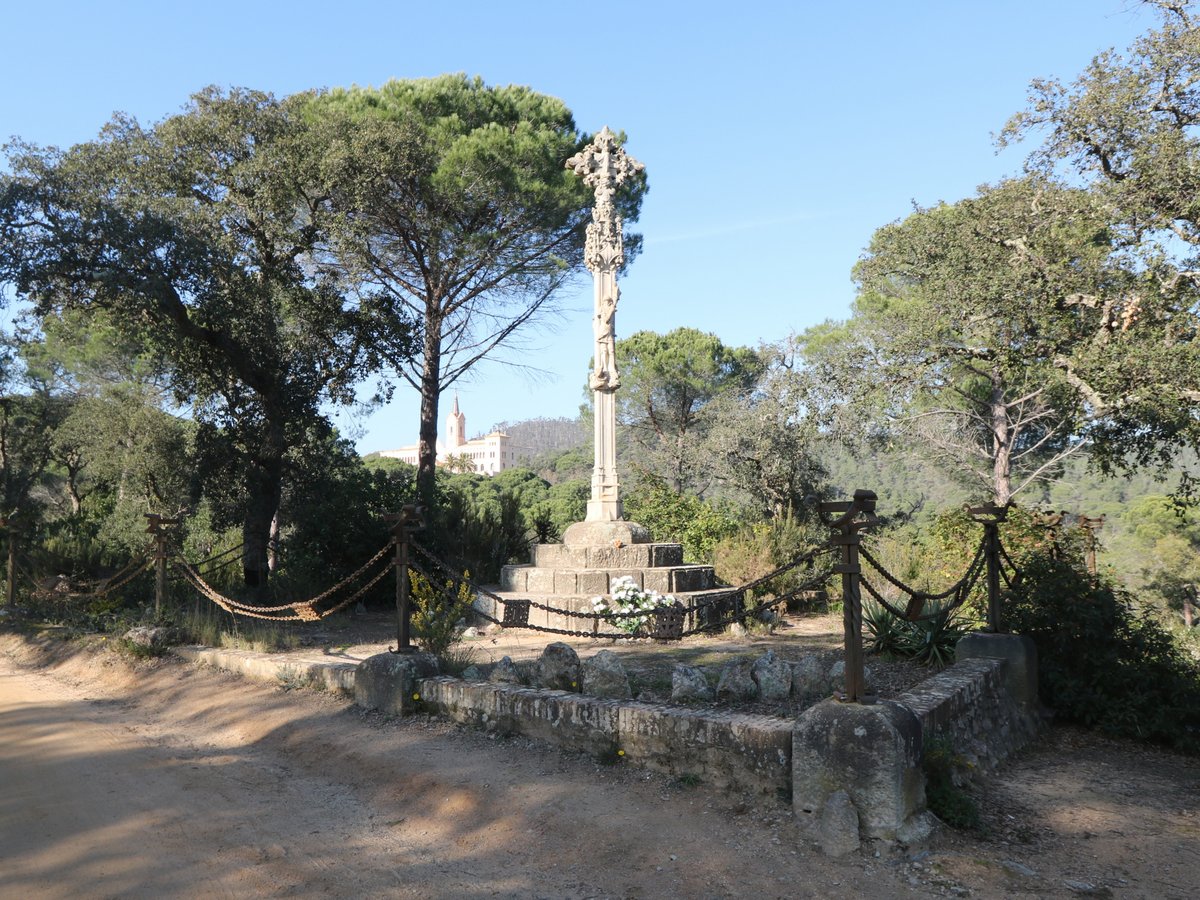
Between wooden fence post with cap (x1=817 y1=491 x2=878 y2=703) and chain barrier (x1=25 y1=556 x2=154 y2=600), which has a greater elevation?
wooden fence post with cap (x1=817 y1=491 x2=878 y2=703)

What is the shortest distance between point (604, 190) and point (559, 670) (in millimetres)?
7829

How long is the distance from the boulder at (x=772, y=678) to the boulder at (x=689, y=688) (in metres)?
0.33

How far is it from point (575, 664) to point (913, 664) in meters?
3.03

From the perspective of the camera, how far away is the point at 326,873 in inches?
150

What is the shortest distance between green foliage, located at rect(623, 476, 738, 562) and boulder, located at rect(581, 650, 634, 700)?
7.72m

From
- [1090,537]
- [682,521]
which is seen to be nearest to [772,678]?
[1090,537]

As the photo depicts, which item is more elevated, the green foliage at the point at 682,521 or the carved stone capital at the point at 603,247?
the carved stone capital at the point at 603,247

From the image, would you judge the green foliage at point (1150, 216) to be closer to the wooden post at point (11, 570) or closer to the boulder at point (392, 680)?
the boulder at point (392, 680)

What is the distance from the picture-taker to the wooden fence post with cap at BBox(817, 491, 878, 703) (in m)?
4.11

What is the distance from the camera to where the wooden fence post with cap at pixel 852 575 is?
4105mm

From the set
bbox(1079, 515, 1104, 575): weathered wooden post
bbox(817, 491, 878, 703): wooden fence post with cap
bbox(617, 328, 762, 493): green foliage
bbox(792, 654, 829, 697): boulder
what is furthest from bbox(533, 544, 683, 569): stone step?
bbox(617, 328, 762, 493): green foliage

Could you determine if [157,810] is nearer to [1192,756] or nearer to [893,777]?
[893,777]

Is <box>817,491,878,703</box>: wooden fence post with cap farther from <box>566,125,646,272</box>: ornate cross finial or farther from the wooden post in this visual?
the wooden post

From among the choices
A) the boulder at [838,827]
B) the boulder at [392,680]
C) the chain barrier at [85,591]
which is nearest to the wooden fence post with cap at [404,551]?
the boulder at [392,680]
